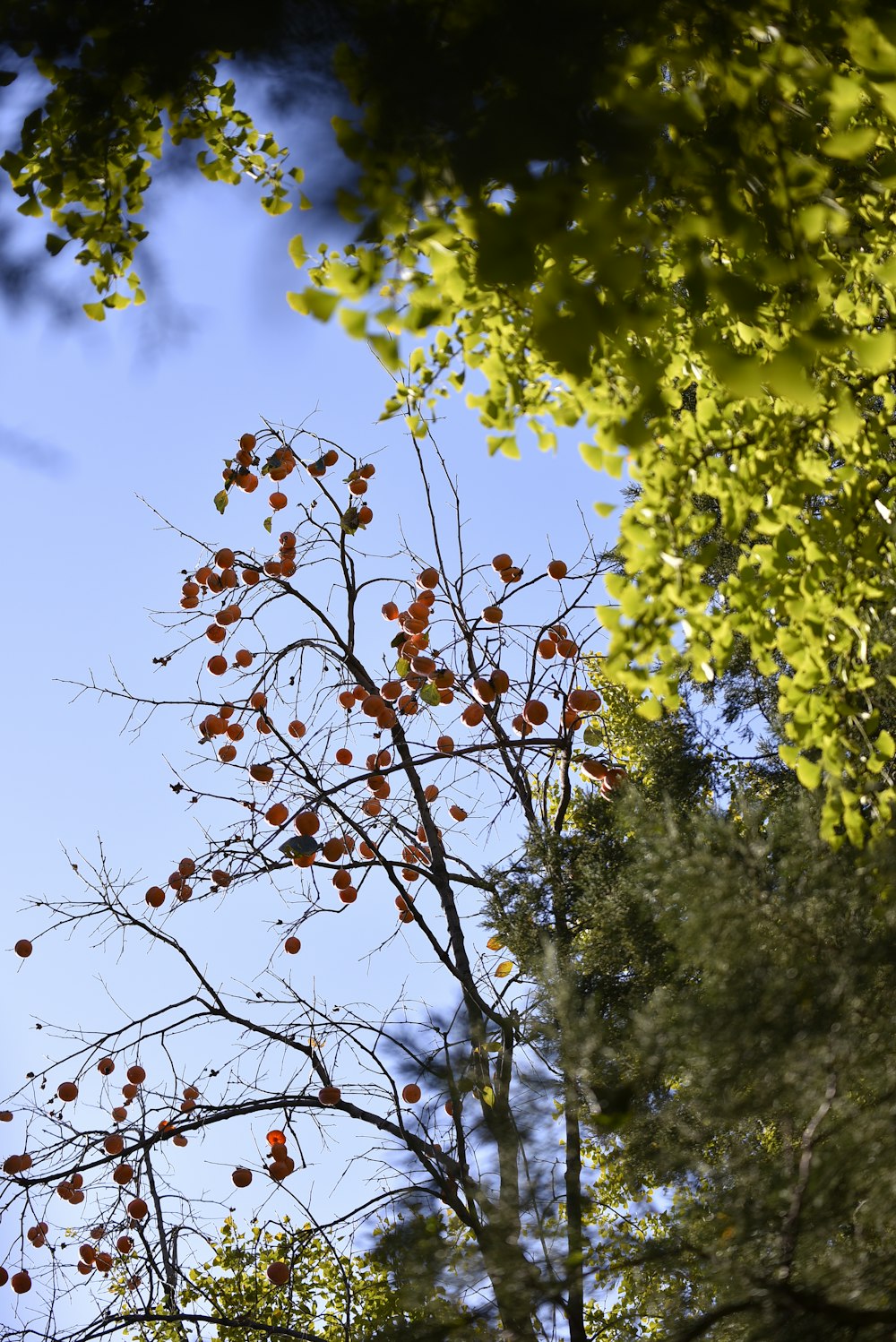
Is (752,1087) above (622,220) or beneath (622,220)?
beneath

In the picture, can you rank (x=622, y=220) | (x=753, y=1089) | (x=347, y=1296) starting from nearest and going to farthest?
(x=622, y=220), (x=753, y=1089), (x=347, y=1296)

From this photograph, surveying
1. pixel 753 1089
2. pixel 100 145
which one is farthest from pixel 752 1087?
pixel 100 145

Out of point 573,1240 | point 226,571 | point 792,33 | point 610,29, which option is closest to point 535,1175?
point 573,1240

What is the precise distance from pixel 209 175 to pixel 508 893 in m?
3.10

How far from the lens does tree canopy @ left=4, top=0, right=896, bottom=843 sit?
5.69ft

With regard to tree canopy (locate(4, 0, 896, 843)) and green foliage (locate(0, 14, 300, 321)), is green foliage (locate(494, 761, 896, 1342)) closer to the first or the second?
tree canopy (locate(4, 0, 896, 843))

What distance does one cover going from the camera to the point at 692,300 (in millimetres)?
1950

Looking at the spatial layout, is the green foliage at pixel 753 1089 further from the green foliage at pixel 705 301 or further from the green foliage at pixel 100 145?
the green foliage at pixel 100 145

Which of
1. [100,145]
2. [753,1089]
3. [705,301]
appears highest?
[100,145]

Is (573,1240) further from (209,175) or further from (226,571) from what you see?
(226,571)

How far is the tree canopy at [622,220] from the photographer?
5.69 ft

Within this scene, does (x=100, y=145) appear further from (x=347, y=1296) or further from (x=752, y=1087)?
(x=347, y=1296)

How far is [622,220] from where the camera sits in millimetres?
1758

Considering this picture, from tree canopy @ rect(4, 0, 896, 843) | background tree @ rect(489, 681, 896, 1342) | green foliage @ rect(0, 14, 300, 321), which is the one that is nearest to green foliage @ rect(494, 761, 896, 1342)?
background tree @ rect(489, 681, 896, 1342)
